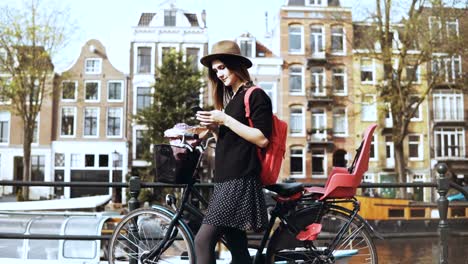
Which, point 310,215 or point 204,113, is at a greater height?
point 204,113

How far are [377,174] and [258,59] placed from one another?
834 centimetres

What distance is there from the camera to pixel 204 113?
2.50 m

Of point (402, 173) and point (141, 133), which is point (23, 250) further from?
point (141, 133)

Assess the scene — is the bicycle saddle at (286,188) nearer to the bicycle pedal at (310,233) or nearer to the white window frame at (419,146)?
the bicycle pedal at (310,233)

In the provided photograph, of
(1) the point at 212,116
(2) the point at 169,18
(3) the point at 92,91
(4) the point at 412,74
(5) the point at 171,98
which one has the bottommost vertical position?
(1) the point at 212,116

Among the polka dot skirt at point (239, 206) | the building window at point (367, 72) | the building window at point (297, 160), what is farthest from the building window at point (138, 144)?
the polka dot skirt at point (239, 206)

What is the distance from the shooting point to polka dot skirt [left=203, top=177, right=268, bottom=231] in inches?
99.0

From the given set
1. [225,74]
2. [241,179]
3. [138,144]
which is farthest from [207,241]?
[138,144]

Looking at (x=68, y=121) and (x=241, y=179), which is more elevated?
(x=68, y=121)

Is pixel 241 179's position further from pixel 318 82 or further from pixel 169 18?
pixel 169 18

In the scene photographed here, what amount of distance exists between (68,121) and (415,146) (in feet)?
58.2

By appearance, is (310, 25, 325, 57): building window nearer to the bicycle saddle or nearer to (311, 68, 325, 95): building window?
(311, 68, 325, 95): building window

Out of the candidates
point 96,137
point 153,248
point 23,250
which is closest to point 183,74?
point 96,137

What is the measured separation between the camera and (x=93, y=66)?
26.2 meters
